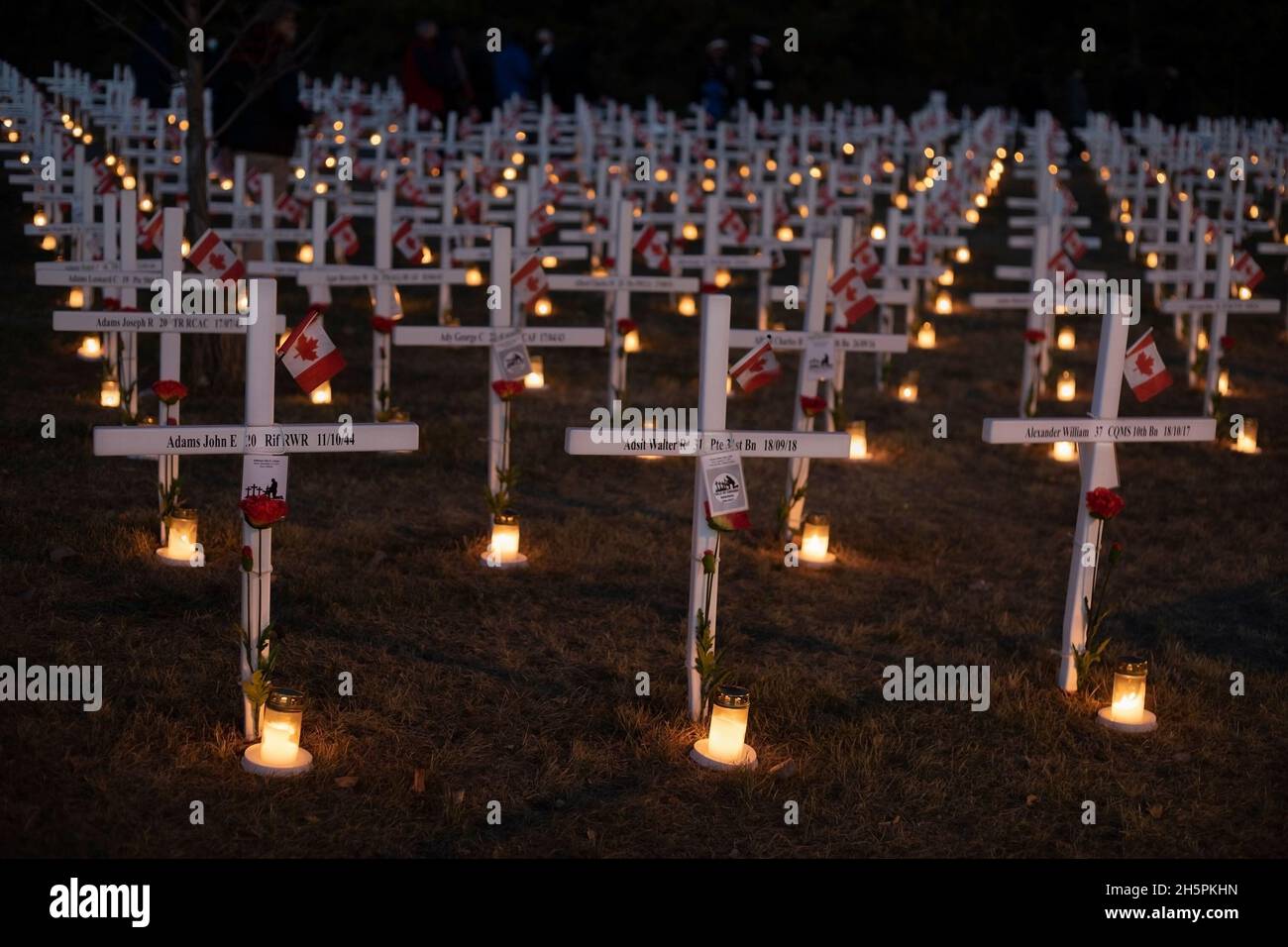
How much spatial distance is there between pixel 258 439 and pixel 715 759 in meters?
2.01

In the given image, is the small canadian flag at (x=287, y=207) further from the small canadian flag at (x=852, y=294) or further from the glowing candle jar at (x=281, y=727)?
the glowing candle jar at (x=281, y=727)

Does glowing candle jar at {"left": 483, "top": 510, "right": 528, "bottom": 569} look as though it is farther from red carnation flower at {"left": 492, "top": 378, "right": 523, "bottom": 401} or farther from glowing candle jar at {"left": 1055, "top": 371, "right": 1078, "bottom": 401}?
glowing candle jar at {"left": 1055, "top": 371, "right": 1078, "bottom": 401}

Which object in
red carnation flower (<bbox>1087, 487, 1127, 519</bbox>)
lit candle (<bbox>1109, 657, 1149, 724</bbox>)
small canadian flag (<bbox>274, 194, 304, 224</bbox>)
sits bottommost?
lit candle (<bbox>1109, 657, 1149, 724</bbox>)

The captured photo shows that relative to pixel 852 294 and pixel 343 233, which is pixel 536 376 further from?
pixel 852 294

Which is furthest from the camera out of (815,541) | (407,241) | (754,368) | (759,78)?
(759,78)

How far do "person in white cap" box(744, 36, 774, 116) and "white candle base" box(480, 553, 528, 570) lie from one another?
20.6 m

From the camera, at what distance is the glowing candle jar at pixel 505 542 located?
8336 mm

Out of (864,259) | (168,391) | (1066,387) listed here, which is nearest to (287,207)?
(864,259)

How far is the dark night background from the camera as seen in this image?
33.6 m

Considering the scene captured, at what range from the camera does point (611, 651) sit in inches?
284

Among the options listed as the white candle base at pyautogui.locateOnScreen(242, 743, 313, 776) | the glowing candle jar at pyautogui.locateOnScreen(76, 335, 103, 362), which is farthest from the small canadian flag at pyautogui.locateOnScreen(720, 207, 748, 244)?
the white candle base at pyautogui.locateOnScreen(242, 743, 313, 776)

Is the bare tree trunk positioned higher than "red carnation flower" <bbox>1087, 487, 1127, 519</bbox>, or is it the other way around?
the bare tree trunk
